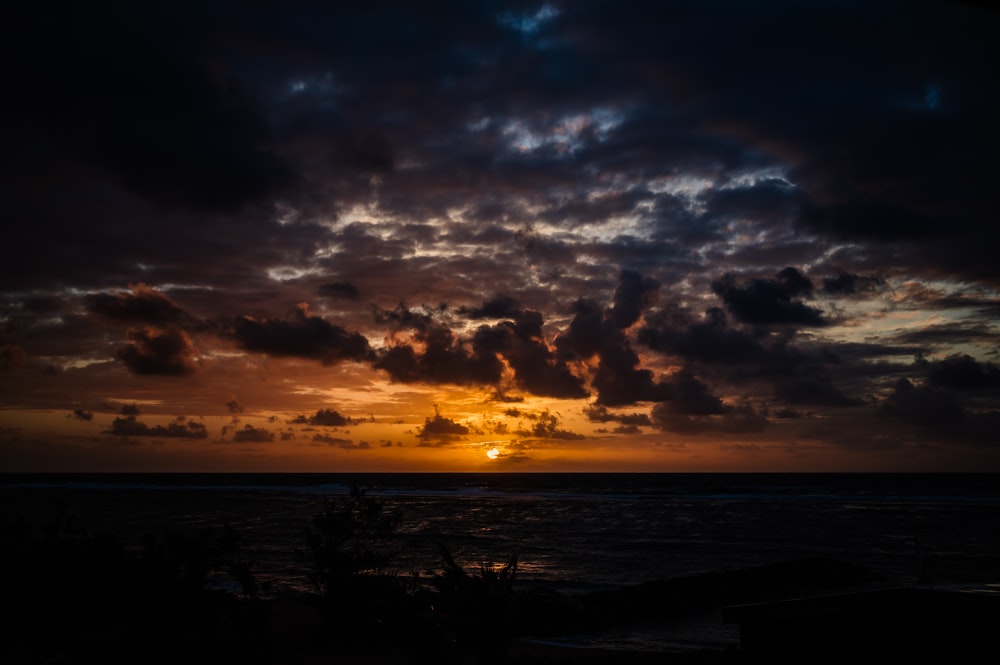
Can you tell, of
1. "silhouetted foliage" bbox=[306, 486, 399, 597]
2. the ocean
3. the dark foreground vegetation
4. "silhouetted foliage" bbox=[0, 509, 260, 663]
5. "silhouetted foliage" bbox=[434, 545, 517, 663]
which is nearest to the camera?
"silhouetted foliage" bbox=[434, 545, 517, 663]

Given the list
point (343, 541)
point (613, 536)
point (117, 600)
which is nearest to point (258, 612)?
point (117, 600)

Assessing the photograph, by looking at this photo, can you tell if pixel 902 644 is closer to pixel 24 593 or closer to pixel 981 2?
pixel 981 2

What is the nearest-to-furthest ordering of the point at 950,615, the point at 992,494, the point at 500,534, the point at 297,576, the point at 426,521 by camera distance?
1. the point at 950,615
2. the point at 297,576
3. the point at 500,534
4. the point at 426,521
5. the point at 992,494

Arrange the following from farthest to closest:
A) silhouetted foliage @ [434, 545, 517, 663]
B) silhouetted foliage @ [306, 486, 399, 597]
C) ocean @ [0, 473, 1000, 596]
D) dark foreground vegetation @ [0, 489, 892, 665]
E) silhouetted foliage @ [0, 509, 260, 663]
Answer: ocean @ [0, 473, 1000, 596]
silhouetted foliage @ [306, 486, 399, 597]
silhouetted foliage @ [0, 509, 260, 663]
dark foreground vegetation @ [0, 489, 892, 665]
silhouetted foliage @ [434, 545, 517, 663]

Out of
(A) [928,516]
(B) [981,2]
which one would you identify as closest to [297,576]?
(B) [981,2]

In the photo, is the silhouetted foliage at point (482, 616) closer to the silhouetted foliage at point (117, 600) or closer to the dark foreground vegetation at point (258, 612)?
the dark foreground vegetation at point (258, 612)

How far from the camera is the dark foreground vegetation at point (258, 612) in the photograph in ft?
27.2

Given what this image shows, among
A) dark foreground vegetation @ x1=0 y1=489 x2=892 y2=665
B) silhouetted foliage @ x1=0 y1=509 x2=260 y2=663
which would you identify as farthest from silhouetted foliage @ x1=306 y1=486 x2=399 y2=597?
silhouetted foliage @ x1=0 y1=509 x2=260 y2=663

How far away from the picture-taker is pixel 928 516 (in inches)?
2119

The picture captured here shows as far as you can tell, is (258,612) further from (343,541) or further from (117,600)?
(343,541)

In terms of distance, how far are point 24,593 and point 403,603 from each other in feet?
20.7

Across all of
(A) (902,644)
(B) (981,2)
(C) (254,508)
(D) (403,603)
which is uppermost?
(B) (981,2)

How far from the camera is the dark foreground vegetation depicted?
8.30 m

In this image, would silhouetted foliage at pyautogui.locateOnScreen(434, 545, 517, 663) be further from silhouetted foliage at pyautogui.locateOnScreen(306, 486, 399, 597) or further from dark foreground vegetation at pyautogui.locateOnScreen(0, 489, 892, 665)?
silhouetted foliage at pyautogui.locateOnScreen(306, 486, 399, 597)
